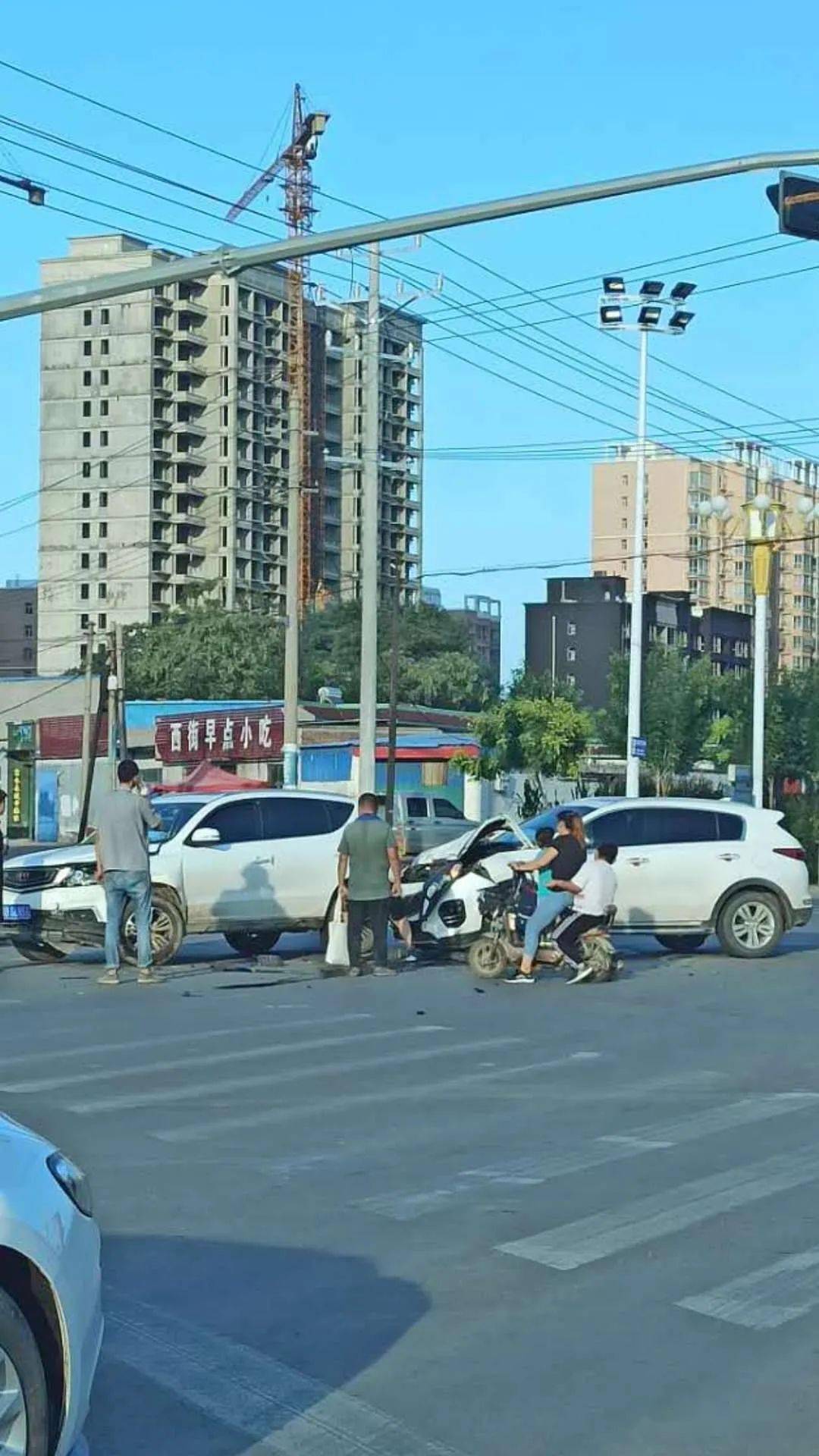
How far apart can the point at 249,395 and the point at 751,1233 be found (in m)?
137

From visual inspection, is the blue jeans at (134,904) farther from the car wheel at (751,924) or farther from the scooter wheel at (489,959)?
the car wheel at (751,924)

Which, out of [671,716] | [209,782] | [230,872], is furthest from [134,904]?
[671,716]

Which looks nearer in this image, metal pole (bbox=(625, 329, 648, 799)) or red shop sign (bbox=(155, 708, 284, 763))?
metal pole (bbox=(625, 329, 648, 799))

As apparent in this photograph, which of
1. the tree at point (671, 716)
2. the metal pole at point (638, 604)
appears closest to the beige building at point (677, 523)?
the tree at point (671, 716)

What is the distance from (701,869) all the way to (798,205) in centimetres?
991

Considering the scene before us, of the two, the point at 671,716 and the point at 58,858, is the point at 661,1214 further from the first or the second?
the point at 671,716

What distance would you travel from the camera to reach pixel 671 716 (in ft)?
197

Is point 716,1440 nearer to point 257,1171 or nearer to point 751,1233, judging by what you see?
point 751,1233

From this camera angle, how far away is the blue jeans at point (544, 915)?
19.5 metres

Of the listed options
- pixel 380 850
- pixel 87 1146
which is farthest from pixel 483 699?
pixel 87 1146

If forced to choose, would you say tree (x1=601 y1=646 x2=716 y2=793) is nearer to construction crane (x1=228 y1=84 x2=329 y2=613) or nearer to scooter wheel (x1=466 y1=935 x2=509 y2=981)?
construction crane (x1=228 y1=84 x2=329 y2=613)

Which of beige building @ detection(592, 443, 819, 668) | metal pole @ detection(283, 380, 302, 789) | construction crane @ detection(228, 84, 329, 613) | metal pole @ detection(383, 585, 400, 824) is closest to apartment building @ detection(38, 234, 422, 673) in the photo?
construction crane @ detection(228, 84, 329, 613)

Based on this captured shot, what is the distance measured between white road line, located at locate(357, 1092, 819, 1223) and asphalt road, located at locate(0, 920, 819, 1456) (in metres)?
0.03

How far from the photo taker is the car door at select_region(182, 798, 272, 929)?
21.5 m
